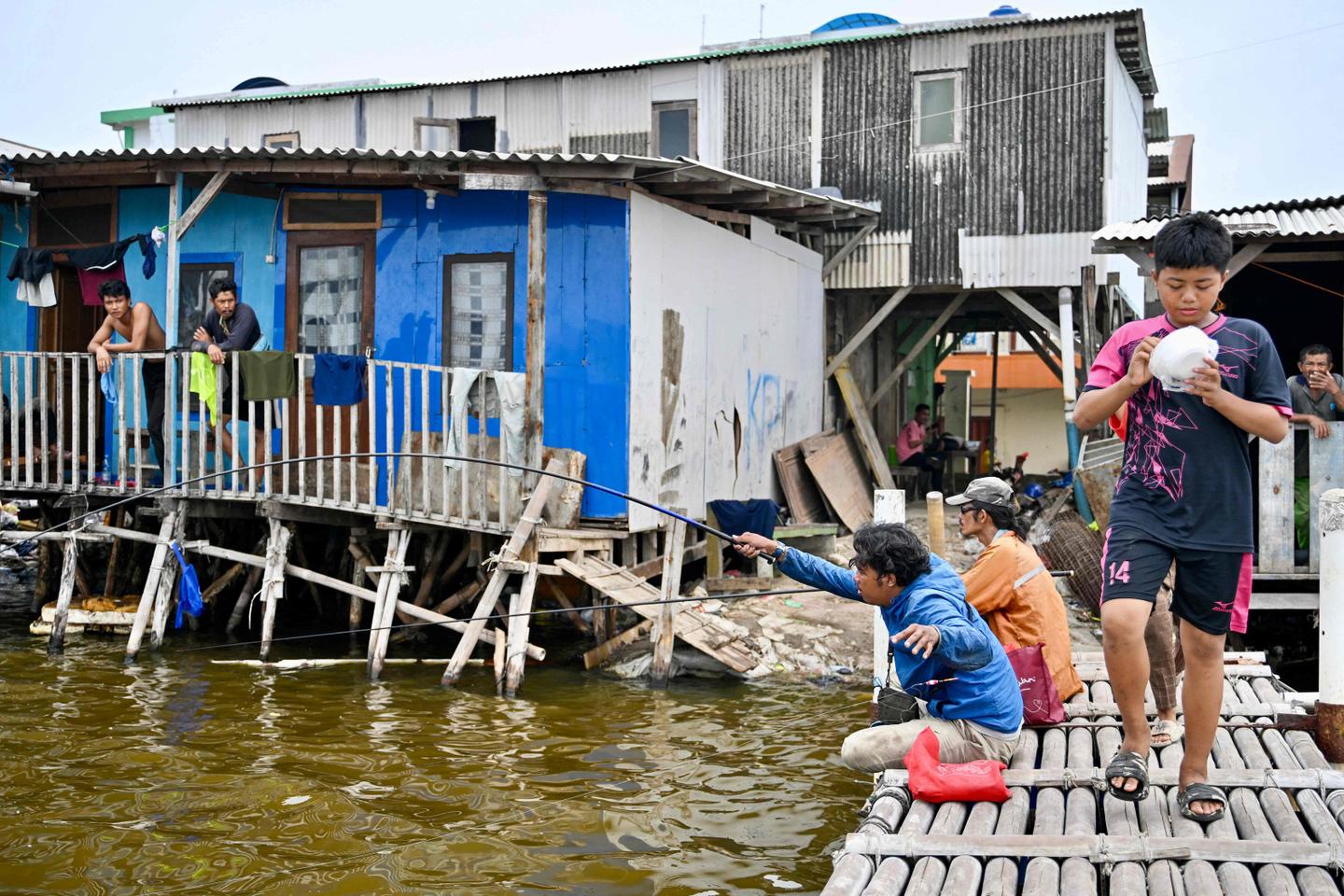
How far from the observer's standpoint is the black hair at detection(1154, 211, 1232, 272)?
13.7 feet

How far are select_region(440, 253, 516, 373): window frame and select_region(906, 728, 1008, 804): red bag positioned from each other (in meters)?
7.52

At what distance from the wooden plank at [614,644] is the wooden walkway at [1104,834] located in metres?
6.08

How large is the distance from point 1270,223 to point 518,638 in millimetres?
6988

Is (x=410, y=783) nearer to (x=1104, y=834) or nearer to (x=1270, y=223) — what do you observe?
(x=1104, y=834)

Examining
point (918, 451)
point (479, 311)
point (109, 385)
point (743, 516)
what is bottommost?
point (743, 516)

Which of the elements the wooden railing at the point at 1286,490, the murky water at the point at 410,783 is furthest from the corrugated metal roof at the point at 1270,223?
the murky water at the point at 410,783

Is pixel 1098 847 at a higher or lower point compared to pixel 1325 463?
lower

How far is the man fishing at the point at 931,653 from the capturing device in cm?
510

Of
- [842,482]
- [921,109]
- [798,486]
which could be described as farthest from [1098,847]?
[921,109]

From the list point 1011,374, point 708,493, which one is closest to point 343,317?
point 708,493

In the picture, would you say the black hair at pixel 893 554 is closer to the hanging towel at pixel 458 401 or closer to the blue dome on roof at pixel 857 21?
the hanging towel at pixel 458 401

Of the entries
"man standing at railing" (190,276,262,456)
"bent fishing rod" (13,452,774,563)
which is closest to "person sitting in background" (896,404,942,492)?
"bent fishing rod" (13,452,774,563)

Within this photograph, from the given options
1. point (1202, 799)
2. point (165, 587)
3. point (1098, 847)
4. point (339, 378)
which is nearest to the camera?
point (1098, 847)

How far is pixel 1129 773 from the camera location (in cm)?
442
